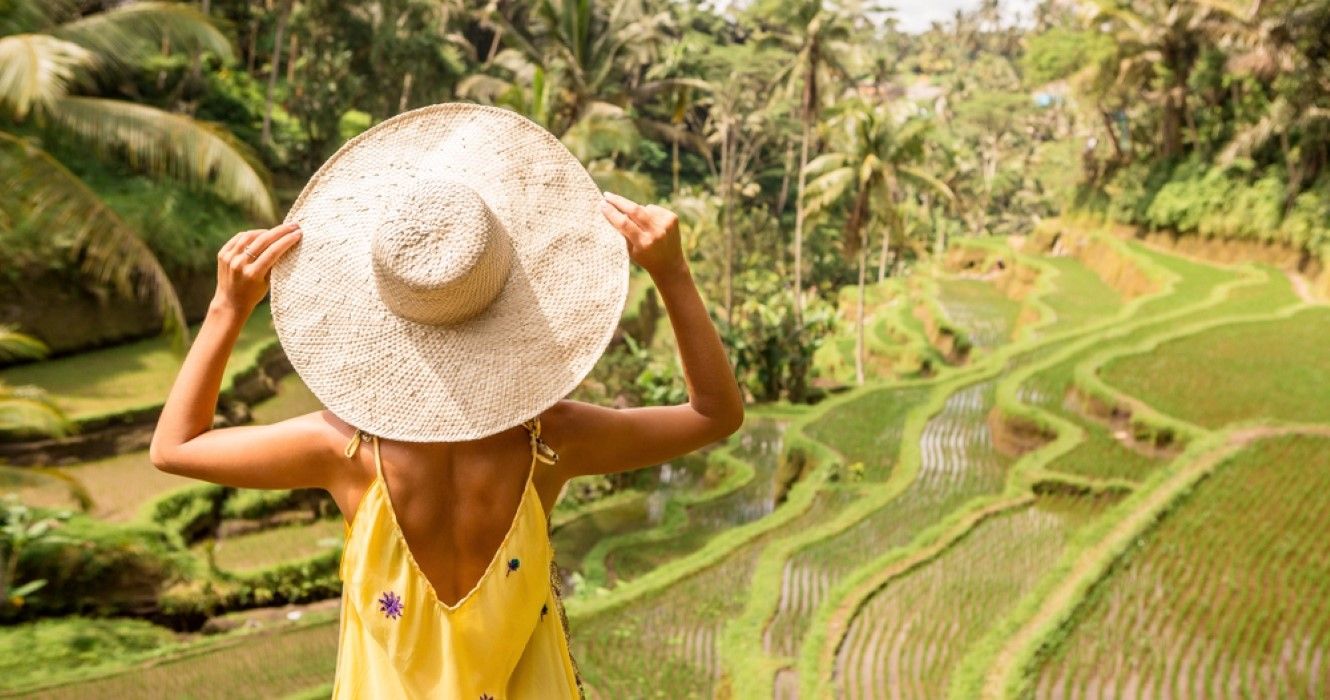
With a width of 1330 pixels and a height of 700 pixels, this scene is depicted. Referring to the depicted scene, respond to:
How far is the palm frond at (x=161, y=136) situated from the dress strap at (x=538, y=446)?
580 centimetres

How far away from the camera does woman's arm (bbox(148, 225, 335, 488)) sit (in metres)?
1.25

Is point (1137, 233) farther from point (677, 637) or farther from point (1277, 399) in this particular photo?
point (677, 637)

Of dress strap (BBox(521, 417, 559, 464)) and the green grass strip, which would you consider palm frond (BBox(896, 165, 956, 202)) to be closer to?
the green grass strip

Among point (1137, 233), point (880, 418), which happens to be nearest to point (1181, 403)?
point (880, 418)

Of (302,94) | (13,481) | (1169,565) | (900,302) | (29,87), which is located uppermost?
(29,87)

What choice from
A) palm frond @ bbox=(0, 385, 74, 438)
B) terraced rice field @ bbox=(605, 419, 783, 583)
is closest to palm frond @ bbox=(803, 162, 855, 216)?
terraced rice field @ bbox=(605, 419, 783, 583)

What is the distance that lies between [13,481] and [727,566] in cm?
461

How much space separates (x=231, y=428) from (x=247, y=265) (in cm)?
19

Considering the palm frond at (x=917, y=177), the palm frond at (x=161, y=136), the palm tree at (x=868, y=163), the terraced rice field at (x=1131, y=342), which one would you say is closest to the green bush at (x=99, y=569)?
the palm frond at (x=161, y=136)

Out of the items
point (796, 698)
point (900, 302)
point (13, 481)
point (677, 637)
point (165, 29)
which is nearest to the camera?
point (796, 698)

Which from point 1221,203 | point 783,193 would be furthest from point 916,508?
point 783,193

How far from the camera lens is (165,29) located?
6.95 meters

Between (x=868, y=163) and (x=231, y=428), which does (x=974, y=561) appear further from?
(x=868, y=163)

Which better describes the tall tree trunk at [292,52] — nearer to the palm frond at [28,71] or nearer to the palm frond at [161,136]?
the palm frond at [161,136]
